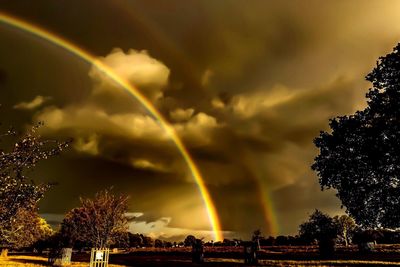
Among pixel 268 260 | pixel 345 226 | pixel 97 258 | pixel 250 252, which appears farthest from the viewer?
pixel 345 226

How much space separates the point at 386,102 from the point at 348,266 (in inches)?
583

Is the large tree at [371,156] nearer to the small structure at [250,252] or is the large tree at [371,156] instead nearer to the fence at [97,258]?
the small structure at [250,252]

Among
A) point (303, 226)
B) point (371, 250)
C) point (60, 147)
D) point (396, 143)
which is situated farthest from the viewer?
point (303, 226)

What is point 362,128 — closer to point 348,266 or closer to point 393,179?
point 393,179

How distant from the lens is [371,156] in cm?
3158

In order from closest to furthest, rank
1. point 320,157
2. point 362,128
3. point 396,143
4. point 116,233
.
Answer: point 396,143
point 362,128
point 320,157
point 116,233

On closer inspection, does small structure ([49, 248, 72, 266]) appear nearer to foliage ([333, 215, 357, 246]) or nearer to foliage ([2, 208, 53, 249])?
foliage ([2, 208, 53, 249])

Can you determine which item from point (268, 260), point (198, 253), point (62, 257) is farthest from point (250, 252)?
point (62, 257)

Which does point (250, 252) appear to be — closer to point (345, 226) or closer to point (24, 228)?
point (24, 228)

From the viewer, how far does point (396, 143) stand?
30.5 metres

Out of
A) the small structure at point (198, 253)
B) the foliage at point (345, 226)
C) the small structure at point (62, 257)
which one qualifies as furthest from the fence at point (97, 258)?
the foliage at point (345, 226)

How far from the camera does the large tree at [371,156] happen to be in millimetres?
31344

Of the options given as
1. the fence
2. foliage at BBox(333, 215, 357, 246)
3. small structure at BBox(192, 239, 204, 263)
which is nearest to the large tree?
small structure at BBox(192, 239, 204, 263)

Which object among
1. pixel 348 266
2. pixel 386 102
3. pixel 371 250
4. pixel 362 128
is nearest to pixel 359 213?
pixel 348 266
